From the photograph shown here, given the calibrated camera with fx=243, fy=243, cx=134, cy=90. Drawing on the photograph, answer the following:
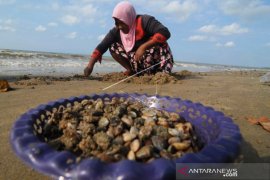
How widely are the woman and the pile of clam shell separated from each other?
2.17 metres

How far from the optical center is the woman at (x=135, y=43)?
351cm

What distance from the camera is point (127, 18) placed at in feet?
11.5

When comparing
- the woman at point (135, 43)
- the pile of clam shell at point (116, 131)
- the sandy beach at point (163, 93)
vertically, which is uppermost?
the woman at point (135, 43)

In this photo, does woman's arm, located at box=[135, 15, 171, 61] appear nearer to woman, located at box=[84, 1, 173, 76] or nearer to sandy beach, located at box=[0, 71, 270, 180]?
woman, located at box=[84, 1, 173, 76]

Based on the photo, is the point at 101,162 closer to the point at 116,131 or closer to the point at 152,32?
the point at 116,131

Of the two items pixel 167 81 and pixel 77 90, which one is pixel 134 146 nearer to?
pixel 77 90

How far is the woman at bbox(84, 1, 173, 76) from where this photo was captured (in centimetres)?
351

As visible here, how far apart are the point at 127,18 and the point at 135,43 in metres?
0.44

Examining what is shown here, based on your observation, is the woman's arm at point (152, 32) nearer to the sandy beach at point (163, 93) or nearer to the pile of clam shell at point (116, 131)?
the sandy beach at point (163, 93)

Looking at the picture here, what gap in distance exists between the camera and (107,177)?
590 millimetres

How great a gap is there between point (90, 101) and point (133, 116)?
332 millimetres

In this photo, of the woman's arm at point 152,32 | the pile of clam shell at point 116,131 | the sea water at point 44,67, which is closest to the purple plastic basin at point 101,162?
the pile of clam shell at point 116,131

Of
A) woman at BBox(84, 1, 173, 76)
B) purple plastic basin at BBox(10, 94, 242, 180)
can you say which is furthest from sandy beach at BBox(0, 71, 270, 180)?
woman at BBox(84, 1, 173, 76)

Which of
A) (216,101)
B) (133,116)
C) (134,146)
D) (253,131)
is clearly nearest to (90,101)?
(133,116)
